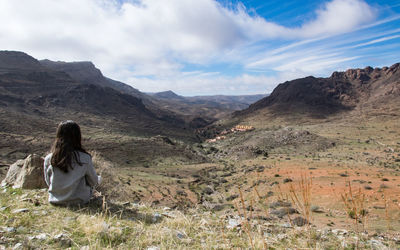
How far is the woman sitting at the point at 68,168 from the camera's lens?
3.93m

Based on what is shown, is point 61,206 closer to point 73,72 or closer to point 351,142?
point 351,142

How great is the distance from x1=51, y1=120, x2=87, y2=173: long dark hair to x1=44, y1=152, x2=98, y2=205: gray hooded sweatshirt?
0.09 metres

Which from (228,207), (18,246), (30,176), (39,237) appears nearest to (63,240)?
(39,237)

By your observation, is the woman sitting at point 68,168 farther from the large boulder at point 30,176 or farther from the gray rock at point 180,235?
the large boulder at point 30,176

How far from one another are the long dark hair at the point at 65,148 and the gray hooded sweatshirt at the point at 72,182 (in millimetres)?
88

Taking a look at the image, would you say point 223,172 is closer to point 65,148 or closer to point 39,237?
point 65,148

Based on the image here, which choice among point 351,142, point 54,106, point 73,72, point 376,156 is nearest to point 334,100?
point 351,142

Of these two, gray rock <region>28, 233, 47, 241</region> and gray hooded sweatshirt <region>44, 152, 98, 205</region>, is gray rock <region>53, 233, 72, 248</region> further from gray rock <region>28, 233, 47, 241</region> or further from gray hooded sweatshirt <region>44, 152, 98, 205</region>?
gray hooded sweatshirt <region>44, 152, 98, 205</region>

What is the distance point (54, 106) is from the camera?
216 feet

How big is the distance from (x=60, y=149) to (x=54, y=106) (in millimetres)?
74377

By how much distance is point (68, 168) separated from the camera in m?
3.97

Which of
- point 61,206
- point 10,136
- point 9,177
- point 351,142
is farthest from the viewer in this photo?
point 351,142

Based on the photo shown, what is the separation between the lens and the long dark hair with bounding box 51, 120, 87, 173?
391 centimetres

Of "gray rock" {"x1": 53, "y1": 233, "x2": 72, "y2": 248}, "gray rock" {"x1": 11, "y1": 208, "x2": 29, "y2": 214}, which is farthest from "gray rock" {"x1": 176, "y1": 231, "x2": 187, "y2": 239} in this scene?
"gray rock" {"x1": 11, "y1": 208, "x2": 29, "y2": 214}
